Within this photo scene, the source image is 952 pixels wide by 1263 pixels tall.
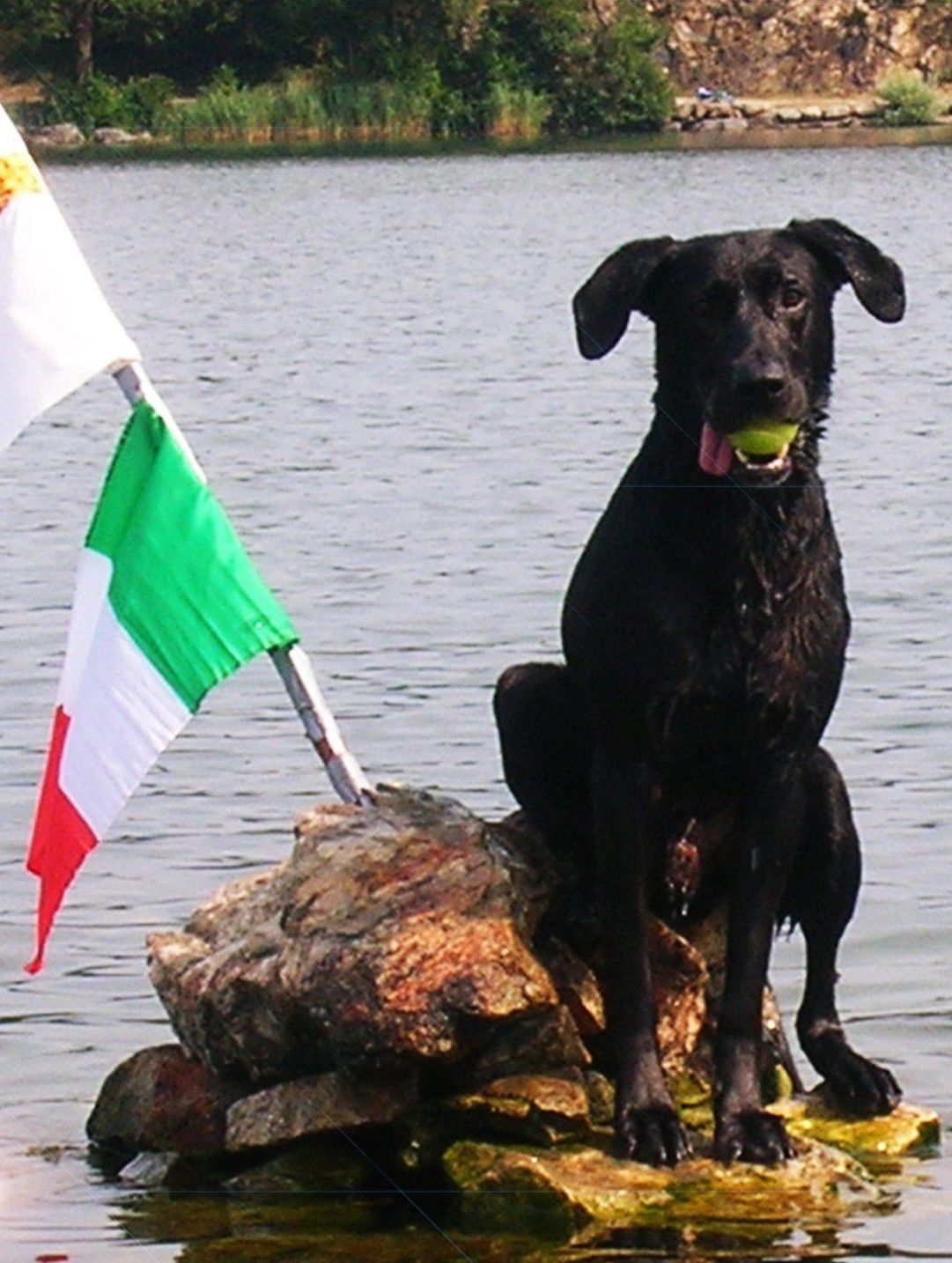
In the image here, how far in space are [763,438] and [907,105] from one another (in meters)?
74.1

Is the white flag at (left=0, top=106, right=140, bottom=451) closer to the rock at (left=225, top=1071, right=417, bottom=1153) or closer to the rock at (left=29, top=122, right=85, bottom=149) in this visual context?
the rock at (left=225, top=1071, right=417, bottom=1153)

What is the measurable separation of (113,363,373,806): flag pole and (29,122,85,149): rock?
65354mm

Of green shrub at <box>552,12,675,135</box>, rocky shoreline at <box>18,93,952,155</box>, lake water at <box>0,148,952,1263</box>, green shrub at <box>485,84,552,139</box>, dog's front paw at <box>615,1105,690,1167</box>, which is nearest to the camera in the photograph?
dog's front paw at <box>615,1105,690,1167</box>

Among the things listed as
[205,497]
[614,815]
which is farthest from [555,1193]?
[205,497]

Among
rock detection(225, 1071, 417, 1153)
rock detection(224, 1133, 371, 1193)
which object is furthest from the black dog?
rock detection(224, 1133, 371, 1193)

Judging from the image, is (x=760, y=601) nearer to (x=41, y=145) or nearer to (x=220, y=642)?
(x=220, y=642)

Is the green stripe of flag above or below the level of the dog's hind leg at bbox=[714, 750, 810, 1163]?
above

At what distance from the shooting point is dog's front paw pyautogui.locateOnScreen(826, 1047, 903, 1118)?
7.08 metres

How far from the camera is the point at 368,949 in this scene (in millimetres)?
6719

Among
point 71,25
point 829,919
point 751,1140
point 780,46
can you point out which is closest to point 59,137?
point 71,25

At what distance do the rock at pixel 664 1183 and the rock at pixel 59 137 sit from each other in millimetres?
66291

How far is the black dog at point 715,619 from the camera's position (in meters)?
6.66

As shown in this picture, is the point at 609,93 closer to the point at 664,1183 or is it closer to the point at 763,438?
the point at 763,438

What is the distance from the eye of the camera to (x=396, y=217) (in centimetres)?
4700
